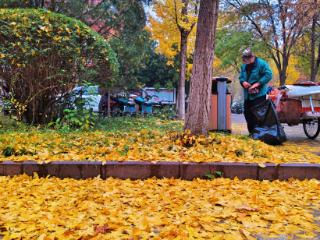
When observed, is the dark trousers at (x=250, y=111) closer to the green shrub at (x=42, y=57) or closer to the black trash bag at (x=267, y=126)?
the black trash bag at (x=267, y=126)

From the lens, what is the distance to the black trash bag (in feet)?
22.7

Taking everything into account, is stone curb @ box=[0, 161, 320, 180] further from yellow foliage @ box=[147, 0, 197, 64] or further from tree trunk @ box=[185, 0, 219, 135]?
yellow foliage @ box=[147, 0, 197, 64]

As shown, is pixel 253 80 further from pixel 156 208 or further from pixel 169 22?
Answer: pixel 169 22

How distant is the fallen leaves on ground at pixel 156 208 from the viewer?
2.82 metres

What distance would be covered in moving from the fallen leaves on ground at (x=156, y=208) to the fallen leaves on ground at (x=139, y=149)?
→ 0.46 meters

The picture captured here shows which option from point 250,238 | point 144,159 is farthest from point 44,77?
point 250,238

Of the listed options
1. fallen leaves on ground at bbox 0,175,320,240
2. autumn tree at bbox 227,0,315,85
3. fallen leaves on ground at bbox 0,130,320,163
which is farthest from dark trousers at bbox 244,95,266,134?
autumn tree at bbox 227,0,315,85

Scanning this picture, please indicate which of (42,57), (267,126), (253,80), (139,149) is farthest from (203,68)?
(42,57)

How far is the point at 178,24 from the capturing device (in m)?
15.4

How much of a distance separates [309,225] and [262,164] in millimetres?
1630

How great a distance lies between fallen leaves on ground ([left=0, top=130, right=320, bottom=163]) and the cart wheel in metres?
2.99

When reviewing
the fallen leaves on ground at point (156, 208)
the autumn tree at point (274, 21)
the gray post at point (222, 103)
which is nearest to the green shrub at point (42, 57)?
the gray post at point (222, 103)

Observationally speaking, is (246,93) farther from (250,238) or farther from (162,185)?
(250,238)

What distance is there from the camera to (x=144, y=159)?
4.75m
